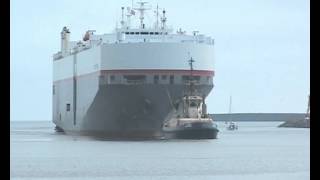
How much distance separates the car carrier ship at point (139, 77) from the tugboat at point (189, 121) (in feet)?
0.97

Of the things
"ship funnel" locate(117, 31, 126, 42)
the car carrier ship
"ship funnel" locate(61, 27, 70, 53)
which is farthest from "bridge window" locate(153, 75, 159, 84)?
"ship funnel" locate(61, 27, 70, 53)

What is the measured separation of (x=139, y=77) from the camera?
39938mm

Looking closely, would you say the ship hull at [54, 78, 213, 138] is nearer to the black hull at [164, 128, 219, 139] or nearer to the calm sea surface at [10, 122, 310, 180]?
the black hull at [164, 128, 219, 139]

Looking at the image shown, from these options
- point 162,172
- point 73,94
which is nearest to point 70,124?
point 73,94

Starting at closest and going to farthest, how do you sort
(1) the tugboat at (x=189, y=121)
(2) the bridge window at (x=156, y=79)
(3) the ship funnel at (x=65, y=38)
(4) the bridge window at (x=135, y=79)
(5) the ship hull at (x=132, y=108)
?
(2) the bridge window at (x=156, y=79) → (4) the bridge window at (x=135, y=79) → (5) the ship hull at (x=132, y=108) → (1) the tugboat at (x=189, y=121) → (3) the ship funnel at (x=65, y=38)

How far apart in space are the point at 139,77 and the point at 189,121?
3.95 m

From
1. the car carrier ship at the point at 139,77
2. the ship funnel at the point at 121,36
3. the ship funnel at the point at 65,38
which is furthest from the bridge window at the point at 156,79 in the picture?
the ship funnel at the point at 65,38

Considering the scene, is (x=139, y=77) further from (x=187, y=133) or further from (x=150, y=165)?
(x=150, y=165)

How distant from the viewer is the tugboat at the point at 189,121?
41312 mm

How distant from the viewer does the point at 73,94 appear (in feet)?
162

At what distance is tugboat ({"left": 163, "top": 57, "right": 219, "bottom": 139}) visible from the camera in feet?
136

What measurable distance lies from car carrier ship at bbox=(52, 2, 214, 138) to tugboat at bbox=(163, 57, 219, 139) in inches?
11.6

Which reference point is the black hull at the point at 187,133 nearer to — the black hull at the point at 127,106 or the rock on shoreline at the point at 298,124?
the black hull at the point at 127,106

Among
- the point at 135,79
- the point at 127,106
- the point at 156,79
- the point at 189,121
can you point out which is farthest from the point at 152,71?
the point at 189,121
